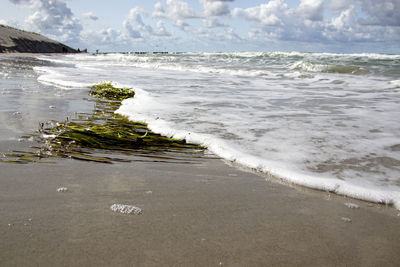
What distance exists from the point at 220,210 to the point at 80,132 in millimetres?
1862

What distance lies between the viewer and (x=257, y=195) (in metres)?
2.12

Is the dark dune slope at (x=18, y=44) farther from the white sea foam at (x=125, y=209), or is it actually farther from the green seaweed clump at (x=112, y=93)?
the white sea foam at (x=125, y=209)

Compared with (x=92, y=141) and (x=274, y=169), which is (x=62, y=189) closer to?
(x=92, y=141)

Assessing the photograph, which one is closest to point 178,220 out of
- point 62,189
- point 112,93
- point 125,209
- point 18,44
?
point 125,209

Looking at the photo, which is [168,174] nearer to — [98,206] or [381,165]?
[98,206]

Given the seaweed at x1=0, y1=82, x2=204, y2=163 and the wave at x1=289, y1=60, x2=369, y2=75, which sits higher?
the wave at x1=289, y1=60, x2=369, y2=75

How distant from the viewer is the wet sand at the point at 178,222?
1407 millimetres

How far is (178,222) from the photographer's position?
1.71m

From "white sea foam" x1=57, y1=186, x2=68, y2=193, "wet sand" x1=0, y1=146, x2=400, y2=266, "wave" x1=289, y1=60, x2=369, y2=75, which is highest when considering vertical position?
"wave" x1=289, y1=60, x2=369, y2=75

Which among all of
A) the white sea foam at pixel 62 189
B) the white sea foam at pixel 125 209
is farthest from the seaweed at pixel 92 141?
the white sea foam at pixel 125 209

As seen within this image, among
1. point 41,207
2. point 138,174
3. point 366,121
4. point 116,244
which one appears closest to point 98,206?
point 41,207

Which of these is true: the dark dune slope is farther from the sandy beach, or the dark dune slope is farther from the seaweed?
the sandy beach

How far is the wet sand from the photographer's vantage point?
1407 mm

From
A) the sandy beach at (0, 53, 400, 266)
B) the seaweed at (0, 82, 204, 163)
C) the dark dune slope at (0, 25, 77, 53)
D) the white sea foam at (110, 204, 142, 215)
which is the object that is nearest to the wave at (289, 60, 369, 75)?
the seaweed at (0, 82, 204, 163)
